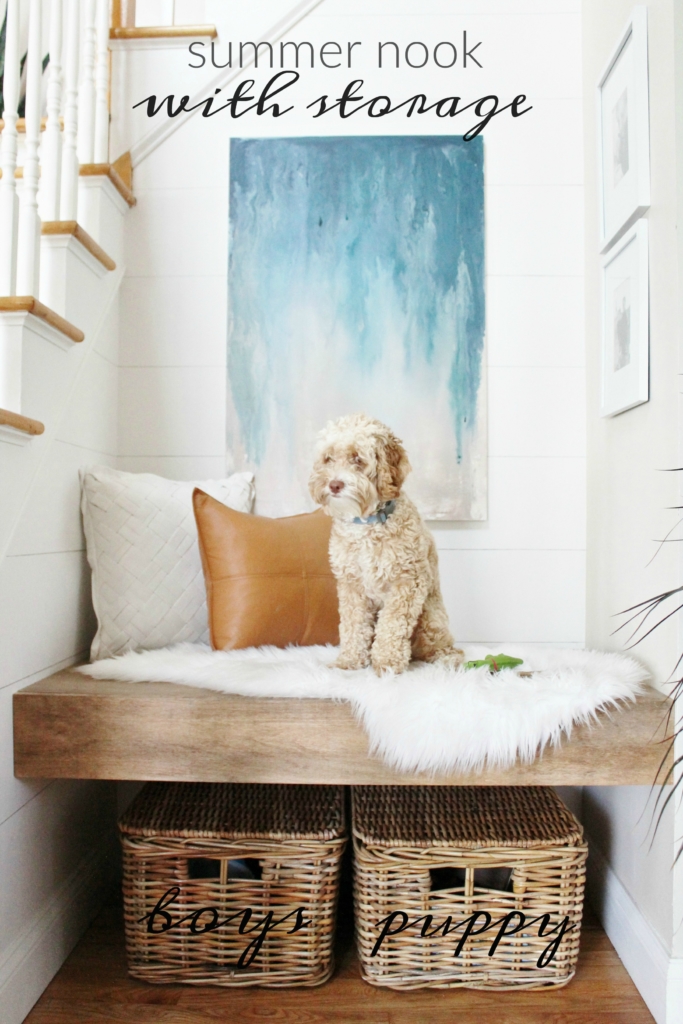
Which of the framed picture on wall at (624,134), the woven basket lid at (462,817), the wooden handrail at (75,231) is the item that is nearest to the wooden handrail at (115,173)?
the wooden handrail at (75,231)

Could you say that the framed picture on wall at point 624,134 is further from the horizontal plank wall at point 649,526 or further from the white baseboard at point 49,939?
the white baseboard at point 49,939

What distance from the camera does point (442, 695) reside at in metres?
1.42

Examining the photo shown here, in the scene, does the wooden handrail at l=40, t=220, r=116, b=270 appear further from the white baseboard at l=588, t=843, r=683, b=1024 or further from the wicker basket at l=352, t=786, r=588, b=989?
the white baseboard at l=588, t=843, r=683, b=1024

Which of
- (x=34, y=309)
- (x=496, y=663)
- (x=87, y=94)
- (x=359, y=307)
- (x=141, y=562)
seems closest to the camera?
(x=34, y=309)

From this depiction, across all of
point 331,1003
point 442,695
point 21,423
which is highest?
point 21,423

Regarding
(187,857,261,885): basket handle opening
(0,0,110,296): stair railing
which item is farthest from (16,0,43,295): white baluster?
(187,857,261,885): basket handle opening

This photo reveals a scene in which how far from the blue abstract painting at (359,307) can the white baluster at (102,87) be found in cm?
37

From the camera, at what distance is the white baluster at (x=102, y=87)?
6.62 feet

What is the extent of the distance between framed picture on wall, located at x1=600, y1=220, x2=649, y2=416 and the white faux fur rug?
62 centimetres

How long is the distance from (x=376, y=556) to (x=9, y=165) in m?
1.14

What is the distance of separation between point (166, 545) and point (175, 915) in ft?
2.76

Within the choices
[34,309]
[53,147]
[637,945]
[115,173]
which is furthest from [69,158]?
[637,945]

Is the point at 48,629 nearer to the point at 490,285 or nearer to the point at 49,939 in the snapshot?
the point at 49,939

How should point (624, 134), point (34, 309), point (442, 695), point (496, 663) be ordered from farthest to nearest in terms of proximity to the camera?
point (624, 134) → point (496, 663) → point (34, 309) → point (442, 695)
